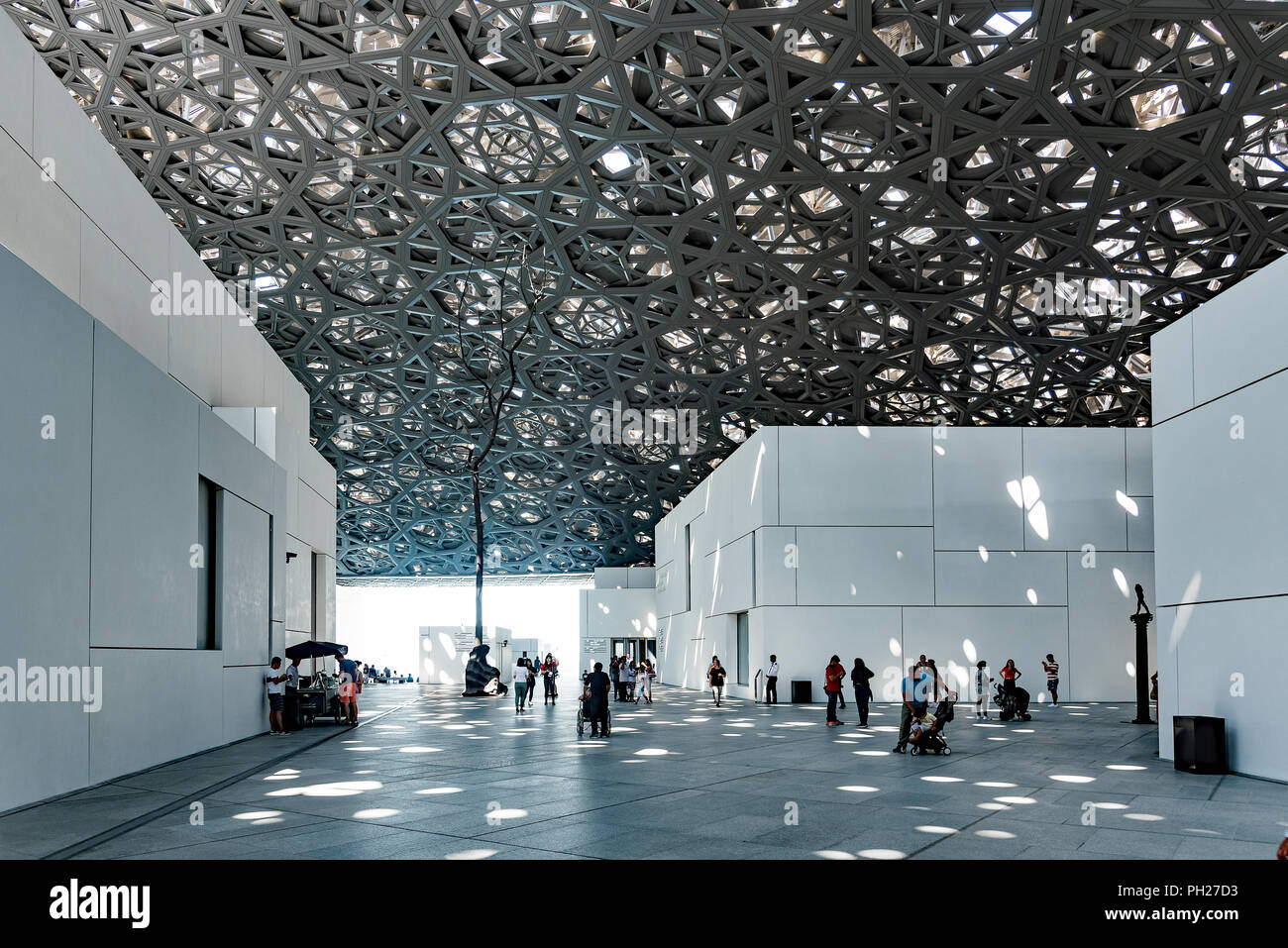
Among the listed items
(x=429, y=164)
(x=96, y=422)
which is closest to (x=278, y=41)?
(x=429, y=164)

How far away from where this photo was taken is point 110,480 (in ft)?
38.1

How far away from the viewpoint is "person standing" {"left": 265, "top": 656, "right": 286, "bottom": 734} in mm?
17969

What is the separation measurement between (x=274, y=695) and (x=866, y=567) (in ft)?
48.0

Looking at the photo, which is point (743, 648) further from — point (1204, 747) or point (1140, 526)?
point (1204, 747)

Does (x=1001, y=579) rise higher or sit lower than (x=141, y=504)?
lower

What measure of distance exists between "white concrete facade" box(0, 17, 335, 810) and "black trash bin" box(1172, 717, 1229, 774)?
493 inches

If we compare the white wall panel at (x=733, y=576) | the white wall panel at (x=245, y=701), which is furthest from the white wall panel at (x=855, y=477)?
the white wall panel at (x=245, y=701)

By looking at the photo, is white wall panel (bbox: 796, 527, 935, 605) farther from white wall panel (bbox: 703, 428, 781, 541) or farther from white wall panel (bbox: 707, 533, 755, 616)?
white wall panel (bbox: 707, 533, 755, 616)

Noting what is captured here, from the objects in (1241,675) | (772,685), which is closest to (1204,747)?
(1241,675)

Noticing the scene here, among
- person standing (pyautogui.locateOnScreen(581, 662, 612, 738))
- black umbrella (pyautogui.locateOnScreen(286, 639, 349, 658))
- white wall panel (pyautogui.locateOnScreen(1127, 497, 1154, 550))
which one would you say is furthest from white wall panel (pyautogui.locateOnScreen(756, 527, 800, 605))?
black umbrella (pyautogui.locateOnScreen(286, 639, 349, 658))

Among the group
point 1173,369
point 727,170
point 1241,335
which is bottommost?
point 1173,369
